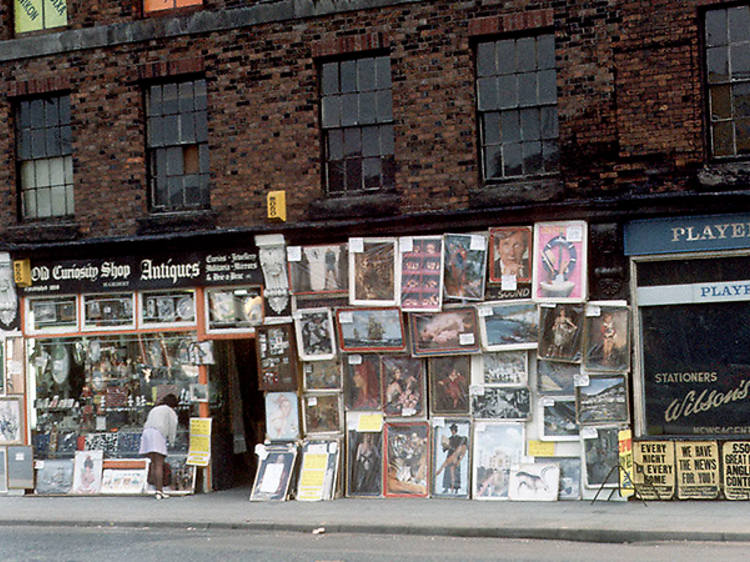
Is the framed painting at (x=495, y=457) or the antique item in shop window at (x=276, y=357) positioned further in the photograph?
the antique item in shop window at (x=276, y=357)

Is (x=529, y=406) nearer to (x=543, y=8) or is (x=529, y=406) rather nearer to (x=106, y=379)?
(x=543, y=8)

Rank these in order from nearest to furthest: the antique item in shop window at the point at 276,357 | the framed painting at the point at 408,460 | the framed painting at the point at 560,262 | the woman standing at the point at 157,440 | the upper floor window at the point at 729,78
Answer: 1. the upper floor window at the point at 729,78
2. the framed painting at the point at 560,262
3. the framed painting at the point at 408,460
4. the antique item in shop window at the point at 276,357
5. the woman standing at the point at 157,440

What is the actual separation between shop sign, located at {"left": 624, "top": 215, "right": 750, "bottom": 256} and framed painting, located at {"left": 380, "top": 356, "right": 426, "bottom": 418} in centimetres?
348

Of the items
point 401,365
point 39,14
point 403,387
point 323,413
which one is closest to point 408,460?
point 403,387

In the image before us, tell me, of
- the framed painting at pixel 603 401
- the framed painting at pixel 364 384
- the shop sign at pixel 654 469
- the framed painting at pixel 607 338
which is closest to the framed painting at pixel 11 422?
the framed painting at pixel 364 384

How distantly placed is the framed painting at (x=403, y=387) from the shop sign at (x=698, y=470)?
3710 mm

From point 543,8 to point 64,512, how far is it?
976cm

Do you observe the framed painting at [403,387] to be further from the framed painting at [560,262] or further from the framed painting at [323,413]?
the framed painting at [560,262]

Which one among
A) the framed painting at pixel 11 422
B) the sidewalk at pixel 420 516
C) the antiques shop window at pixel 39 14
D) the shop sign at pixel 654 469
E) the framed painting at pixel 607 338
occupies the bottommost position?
the sidewalk at pixel 420 516

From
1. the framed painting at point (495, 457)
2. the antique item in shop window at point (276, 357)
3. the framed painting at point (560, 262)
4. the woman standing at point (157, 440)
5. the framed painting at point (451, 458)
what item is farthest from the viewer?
the woman standing at point (157, 440)

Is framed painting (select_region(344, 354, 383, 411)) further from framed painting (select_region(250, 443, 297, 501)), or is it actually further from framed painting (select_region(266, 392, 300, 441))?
framed painting (select_region(250, 443, 297, 501))

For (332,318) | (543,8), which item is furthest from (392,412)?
(543,8)

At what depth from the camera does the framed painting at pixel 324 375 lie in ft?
57.8

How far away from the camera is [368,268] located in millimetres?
17234
